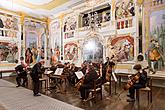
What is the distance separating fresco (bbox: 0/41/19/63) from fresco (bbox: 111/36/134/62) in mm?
9584

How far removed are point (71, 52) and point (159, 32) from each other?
25.9ft

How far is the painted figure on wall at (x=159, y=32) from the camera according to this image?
858cm

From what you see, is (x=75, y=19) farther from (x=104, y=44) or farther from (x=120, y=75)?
(x=120, y=75)

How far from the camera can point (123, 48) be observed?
1029cm

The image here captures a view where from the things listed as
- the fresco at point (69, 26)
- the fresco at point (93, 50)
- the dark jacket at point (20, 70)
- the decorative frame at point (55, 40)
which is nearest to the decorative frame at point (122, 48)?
the fresco at point (93, 50)

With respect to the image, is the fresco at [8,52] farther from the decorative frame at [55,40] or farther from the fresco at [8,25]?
the decorative frame at [55,40]

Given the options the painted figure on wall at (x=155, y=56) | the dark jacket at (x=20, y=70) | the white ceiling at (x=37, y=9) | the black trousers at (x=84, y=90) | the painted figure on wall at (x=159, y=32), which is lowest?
the black trousers at (x=84, y=90)

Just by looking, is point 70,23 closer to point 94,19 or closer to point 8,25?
point 94,19

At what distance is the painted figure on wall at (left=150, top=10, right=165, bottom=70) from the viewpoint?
8.58 metres

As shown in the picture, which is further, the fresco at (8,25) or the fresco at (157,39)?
the fresco at (8,25)

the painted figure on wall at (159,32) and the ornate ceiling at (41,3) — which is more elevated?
the ornate ceiling at (41,3)

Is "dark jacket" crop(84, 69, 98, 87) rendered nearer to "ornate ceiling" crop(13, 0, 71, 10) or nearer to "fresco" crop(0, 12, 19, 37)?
"ornate ceiling" crop(13, 0, 71, 10)

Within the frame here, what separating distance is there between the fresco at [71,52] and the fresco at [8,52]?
487 centimetres

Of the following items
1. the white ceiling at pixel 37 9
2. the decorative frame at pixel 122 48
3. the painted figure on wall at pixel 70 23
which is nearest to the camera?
the decorative frame at pixel 122 48
